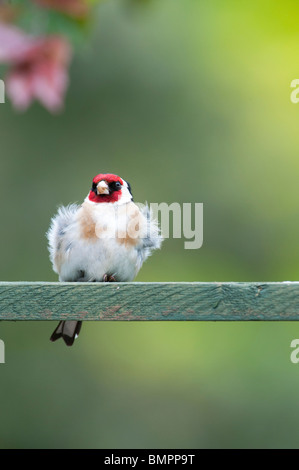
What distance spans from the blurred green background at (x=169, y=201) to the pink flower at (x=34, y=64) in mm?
4511

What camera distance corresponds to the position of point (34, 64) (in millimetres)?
846

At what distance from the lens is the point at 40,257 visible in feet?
19.2

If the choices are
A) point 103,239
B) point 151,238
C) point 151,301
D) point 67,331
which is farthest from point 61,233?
point 151,301

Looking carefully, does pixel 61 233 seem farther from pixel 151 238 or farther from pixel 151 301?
pixel 151 301

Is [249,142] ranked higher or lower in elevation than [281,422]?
higher

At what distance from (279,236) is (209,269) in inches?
21.1

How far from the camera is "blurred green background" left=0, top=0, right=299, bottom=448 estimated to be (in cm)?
541

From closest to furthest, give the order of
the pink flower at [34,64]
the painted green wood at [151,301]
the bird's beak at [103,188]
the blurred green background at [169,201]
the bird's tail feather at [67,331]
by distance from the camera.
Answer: the pink flower at [34,64] < the painted green wood at [151,301] < the bird's tail feather at [67,331] < the bird's beak at [103,188] < the blurred green background at [169,201]

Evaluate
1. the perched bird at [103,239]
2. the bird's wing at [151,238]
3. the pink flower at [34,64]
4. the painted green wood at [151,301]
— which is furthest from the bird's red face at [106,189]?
the pink flower at [34,64]

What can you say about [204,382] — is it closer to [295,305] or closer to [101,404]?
[101,404]

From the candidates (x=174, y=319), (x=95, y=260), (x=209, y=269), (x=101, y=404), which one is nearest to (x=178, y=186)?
(x=209, y=269)

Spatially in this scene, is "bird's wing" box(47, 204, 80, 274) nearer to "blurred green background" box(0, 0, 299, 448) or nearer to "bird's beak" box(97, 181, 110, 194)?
"bird's beak" box(97, 181, 110, 194)

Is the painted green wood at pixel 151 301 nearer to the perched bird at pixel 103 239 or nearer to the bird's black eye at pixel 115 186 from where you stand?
the perched bird at pixel 103 239

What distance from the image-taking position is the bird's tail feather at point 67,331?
8.82 ft
